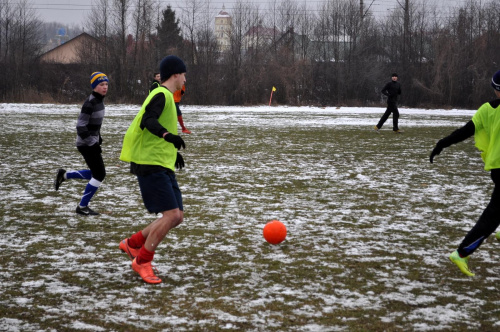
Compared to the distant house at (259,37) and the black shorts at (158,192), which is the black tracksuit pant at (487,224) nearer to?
the black shorts at (158,192)

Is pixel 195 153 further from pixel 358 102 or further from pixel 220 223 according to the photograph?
pixel 358 102

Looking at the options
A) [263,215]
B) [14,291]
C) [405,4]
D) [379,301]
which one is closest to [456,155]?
[263,215]

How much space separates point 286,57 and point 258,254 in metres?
44.4

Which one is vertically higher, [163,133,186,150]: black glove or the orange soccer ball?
[163,133,186,150]: black glove

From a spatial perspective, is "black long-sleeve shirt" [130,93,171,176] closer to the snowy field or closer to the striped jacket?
the snowy field

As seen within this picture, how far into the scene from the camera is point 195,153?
45.1 ft

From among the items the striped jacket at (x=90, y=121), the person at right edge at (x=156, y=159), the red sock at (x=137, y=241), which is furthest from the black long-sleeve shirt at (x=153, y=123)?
the striped jacket at (x=90, y=121)

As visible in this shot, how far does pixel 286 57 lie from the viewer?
159 feet

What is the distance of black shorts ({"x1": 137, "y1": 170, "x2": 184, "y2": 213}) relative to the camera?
4707 mm

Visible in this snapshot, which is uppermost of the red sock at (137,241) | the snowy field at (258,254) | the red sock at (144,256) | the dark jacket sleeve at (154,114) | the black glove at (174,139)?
the dark jacket sleeve at (154,114)

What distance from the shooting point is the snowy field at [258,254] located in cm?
404

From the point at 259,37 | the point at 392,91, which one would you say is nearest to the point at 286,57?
the point at 259,37

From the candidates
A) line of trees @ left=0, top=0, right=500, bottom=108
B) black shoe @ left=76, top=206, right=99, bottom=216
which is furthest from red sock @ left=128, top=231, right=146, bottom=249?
A: line of trees @ left=0, top=0, right=500, bottom=108

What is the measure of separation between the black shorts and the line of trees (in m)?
41.7
